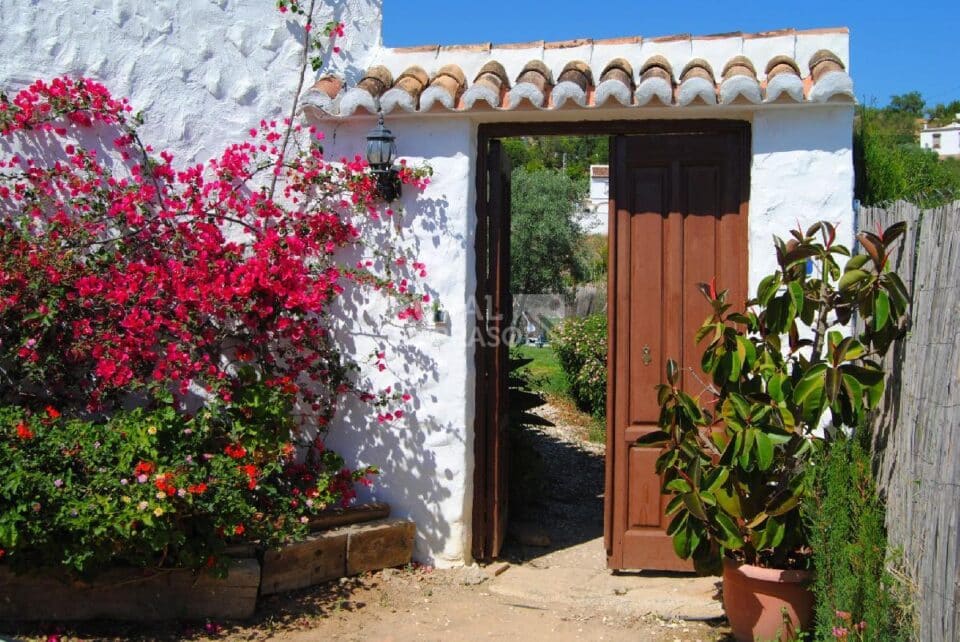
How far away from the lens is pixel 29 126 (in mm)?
5254

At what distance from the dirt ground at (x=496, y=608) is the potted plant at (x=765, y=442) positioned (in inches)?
21.4

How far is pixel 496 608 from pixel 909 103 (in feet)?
200

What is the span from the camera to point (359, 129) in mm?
5586

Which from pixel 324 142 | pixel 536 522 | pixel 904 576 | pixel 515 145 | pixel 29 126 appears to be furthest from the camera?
pixel 515 145

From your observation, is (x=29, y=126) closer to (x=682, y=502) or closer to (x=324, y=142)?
(x=324, y=142)

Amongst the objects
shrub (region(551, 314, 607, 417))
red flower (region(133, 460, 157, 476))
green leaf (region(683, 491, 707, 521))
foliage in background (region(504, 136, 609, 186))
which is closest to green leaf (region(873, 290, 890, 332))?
green leaf (region(683, 491, 707, 521))

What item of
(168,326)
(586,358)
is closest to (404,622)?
(168,326)

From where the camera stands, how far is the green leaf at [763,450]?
4004 millimetres

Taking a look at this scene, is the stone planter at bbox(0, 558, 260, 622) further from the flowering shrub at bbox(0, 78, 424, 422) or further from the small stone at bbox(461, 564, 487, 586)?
the small stone at bbox(461, 564, 487, 586)

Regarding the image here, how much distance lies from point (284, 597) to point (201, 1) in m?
3.54

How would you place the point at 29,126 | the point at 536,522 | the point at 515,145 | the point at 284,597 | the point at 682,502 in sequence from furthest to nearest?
1. the point at 515,145
2. the point at 536,522
3. the point at 29,126
4. the point at 284,597
5. the point at 682,502

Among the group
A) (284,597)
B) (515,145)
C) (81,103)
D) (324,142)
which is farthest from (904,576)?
(515,145)

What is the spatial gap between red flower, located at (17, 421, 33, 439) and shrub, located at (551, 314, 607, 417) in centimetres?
686

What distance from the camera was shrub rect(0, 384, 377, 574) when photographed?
13.4 feet
